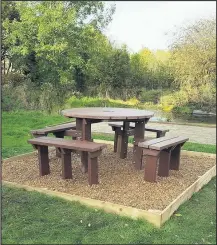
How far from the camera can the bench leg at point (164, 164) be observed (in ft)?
13.8

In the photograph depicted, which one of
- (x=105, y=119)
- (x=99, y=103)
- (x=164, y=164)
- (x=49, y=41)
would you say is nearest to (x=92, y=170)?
(x=105, y=119)

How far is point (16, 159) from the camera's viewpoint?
16.6 ft

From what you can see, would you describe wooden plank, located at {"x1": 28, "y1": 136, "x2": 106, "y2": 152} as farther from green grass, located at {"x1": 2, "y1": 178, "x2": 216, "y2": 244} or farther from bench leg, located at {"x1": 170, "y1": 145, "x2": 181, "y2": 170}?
bench leg, located at {"x1": 170, "y1": 145, "x2": 181, "y2": 170}

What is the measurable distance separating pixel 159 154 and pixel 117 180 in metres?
0.57

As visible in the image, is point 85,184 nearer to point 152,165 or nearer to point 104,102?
point 152,165

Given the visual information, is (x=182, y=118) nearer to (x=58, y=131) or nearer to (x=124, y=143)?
(x=124, y=143)

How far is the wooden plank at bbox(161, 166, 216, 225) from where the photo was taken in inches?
122

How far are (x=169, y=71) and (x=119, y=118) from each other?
900 cm

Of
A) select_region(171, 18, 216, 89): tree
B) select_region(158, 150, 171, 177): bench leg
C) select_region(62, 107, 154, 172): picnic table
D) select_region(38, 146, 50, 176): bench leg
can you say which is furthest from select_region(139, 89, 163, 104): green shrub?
select_region(38, 146, 50, 176): bench leg

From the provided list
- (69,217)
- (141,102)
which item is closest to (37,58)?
(141,102)

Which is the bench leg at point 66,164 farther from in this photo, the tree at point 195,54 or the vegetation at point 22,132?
the tree at point 195,54

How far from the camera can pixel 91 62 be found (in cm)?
1302

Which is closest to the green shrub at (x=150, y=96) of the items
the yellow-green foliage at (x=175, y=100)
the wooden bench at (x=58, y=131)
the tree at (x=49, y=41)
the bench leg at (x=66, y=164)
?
the yellow-green foliage at (x=175, y=100)

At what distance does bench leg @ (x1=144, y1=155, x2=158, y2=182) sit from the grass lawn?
0.49m
